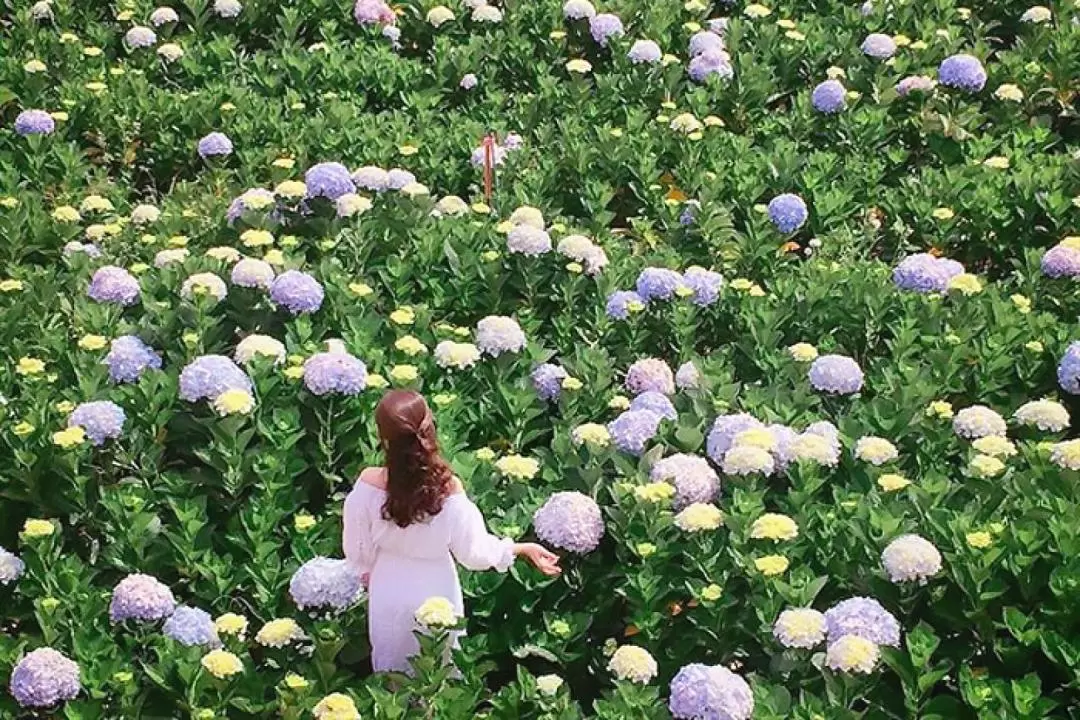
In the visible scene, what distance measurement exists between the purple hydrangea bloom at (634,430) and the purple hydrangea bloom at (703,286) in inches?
30.3

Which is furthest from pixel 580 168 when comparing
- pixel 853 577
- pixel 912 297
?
pixel 853 577

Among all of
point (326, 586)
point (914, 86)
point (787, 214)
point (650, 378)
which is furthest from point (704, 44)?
point (326, 586)

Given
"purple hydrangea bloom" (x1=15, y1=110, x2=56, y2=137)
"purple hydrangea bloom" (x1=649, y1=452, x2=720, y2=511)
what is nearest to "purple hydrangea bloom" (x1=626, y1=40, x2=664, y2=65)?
"purple hydrangea bloom" (x1=15, y1=110, x2=56, y2=137)

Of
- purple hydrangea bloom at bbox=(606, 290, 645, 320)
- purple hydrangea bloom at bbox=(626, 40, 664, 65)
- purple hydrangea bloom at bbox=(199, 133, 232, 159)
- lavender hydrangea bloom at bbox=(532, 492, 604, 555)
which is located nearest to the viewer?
lavender hydrangea bloom at bbox=(532, 492, 604, 555)

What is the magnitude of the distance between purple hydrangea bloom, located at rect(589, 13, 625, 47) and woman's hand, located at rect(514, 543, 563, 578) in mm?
3724

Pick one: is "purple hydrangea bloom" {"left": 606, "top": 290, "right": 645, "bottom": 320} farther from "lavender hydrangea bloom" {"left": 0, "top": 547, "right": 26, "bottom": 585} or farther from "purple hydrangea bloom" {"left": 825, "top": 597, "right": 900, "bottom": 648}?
"lavender hydrangea bloom" {"left": 0, "top": 547, "right": 26, "bottom": 585}

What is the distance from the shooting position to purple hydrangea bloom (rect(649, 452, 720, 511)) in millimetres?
3723

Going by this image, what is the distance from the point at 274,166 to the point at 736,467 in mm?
2479

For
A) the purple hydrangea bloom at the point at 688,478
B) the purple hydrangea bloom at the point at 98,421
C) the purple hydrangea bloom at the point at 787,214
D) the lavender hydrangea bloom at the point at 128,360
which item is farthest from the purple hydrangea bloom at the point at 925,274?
the purple hydrangea bloom at the point at 98,421

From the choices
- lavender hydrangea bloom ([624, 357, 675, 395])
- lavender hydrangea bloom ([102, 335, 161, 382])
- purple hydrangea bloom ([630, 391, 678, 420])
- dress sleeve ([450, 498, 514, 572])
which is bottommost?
lavender hydrangea bloom ([102, 335, 161, 382])

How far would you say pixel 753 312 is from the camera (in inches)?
182

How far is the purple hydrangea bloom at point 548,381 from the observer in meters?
4.34

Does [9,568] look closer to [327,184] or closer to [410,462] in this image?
[410,462]

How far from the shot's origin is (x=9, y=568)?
11.9ft
